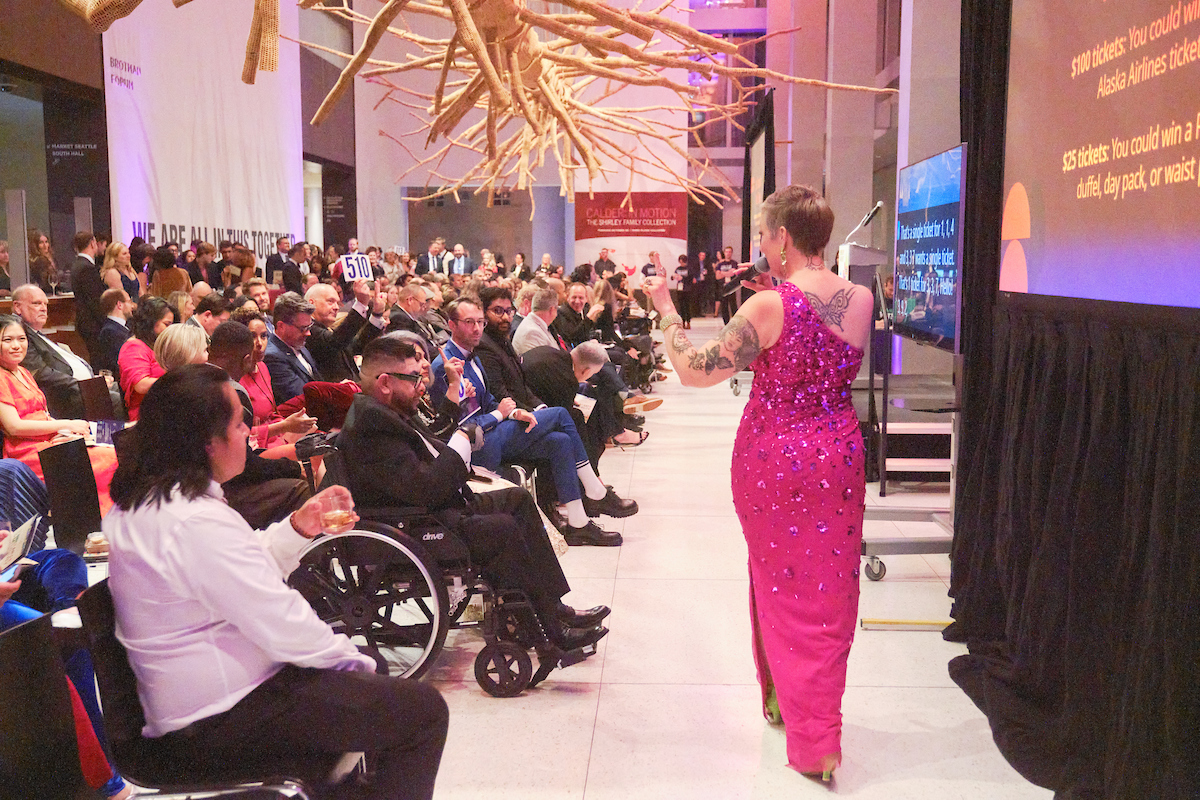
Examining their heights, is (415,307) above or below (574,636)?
above

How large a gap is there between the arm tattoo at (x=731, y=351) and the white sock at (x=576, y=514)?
2369 millimetres

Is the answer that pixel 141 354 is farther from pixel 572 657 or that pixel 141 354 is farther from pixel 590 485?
pixel 572 657

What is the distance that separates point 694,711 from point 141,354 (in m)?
3.31

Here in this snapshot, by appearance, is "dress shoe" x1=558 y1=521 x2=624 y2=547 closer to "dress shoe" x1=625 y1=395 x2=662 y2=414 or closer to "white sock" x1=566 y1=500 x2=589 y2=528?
"white sock" x1=566 y1=500 x2=589 y2=528

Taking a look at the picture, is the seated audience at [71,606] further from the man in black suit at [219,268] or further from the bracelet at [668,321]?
the man in black suit at [219,268]

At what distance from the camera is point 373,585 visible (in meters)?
3.04

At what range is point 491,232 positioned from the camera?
25.8 metres

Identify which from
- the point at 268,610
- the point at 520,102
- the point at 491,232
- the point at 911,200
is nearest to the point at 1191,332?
the point at 520,102

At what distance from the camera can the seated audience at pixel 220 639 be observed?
1.75 meters

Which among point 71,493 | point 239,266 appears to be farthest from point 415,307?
point 71,493

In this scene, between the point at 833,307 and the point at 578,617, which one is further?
the point at 578,617

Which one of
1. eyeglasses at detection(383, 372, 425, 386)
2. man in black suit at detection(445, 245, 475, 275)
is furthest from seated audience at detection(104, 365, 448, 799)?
man in black suit at detection(445, 245, 475, 275)

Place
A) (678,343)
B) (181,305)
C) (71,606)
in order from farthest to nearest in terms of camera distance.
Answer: (181,305), (678,343), (71,606)

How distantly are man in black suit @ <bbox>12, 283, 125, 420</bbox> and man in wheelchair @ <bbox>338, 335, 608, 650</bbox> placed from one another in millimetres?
2520
